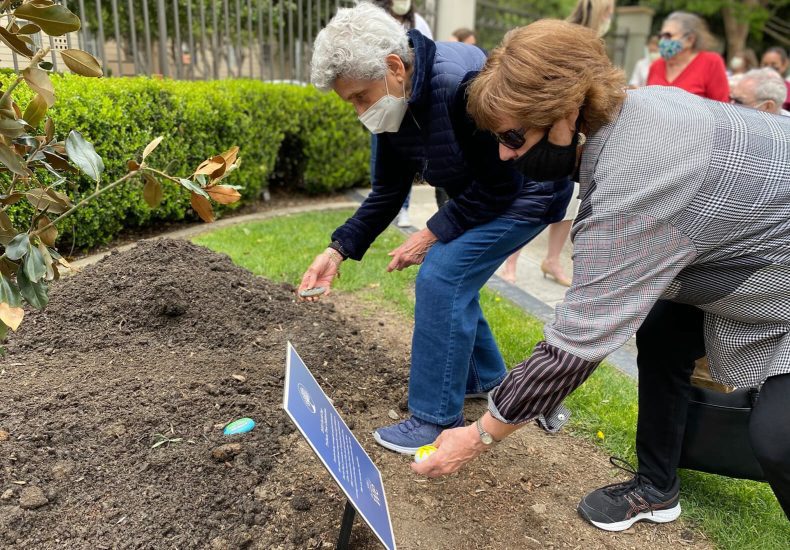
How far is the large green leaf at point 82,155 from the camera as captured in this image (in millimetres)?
1775

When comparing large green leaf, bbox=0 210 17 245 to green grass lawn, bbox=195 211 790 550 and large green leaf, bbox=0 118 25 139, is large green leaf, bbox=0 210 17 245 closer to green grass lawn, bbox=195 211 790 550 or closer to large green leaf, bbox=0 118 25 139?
large green leaf, bbox=0 118 25 139

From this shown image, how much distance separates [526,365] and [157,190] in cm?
123

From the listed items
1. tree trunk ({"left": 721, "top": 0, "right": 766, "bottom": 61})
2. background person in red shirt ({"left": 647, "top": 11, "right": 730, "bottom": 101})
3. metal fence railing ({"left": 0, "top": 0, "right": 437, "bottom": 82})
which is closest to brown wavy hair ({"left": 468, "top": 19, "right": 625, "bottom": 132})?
background person in red shirt ({"left": 647, "top": 11, "right": 730, "bottom": 101})

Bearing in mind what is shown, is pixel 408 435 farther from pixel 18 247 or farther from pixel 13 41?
pixel 13 41

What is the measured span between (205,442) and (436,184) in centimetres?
131

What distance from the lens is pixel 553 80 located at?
5.05 feet

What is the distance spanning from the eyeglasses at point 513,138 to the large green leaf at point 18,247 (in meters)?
1.26

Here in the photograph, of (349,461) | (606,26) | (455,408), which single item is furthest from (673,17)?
(349,461)

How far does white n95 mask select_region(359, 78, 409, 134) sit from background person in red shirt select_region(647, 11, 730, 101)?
12.0ft

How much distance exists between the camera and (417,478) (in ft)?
8.11

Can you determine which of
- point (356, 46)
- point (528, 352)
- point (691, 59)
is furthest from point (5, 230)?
point (691, 59)

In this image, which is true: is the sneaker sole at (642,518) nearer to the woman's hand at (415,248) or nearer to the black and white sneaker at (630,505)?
the black and white sneaker at (630,505)

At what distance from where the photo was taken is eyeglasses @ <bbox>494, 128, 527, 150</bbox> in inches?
66.0

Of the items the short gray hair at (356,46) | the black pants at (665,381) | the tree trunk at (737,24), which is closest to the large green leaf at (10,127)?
the short gray hair at (356,46)
